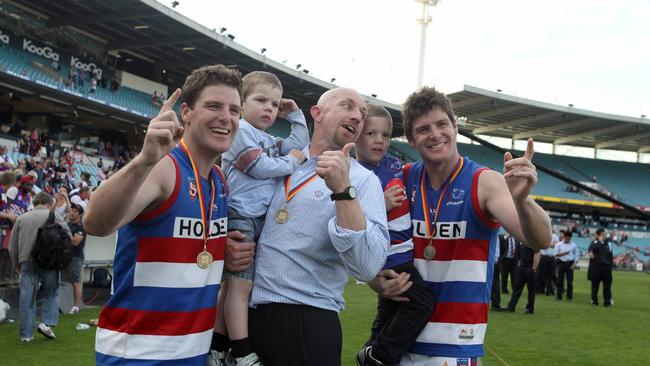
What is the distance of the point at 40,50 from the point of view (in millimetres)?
24375

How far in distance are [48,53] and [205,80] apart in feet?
82.5

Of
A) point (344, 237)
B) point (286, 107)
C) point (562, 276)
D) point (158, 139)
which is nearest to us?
point (158, 139)

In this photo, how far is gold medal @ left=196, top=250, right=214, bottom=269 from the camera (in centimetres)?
248

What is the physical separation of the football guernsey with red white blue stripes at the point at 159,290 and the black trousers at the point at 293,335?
27cm

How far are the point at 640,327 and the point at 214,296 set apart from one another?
10.9 m

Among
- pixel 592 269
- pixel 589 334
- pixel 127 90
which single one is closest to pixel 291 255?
pixel 589 334

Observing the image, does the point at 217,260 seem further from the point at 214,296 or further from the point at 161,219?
the point at 161,219

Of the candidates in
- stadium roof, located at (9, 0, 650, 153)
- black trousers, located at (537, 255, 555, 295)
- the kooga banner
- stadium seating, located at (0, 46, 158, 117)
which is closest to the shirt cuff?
stadium roof, located at (9, 0, 650, 153)

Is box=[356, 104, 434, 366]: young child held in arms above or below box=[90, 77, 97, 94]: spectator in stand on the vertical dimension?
below

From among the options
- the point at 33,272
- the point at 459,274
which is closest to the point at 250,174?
the point at 459,274

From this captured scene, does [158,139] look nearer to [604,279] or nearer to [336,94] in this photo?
[336,94]

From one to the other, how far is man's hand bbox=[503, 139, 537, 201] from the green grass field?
4.70 meters

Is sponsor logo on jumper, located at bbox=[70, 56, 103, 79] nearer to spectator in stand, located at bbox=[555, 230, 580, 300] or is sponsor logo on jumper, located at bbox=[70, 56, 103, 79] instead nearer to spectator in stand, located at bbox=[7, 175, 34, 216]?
spectator in stand, located at bbox=[7, 175, 34, 216]

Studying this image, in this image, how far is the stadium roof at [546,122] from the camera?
39125mm
